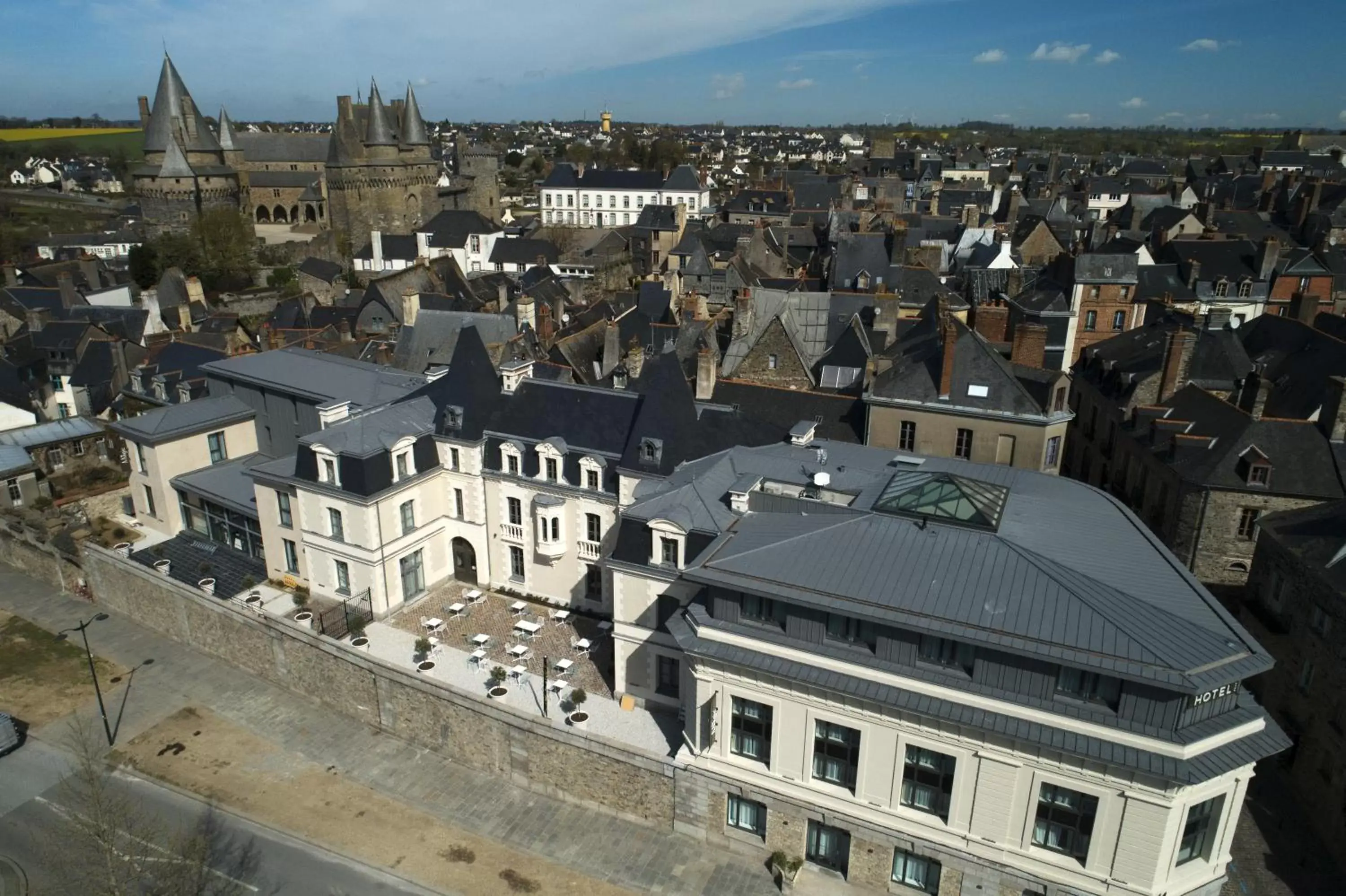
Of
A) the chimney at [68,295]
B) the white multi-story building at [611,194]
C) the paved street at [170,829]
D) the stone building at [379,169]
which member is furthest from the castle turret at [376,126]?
the paved street at [170,829]

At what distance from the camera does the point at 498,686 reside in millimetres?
28172

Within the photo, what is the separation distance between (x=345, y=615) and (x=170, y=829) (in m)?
9.17

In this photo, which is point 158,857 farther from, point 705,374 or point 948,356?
point 948,356

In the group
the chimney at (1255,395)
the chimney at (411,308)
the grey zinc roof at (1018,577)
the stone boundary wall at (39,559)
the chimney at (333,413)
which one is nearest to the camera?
the grey zinc roof at (1018,577)

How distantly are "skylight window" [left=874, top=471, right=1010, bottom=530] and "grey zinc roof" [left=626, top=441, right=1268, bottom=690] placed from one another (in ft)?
0.90

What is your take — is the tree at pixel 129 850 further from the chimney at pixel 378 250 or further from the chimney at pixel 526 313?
the chimney at pixel 378 250

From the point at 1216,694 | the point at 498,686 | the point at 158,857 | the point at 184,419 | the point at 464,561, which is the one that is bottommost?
the point at 158,857

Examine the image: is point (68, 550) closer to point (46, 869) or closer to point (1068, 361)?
point (46, 869)

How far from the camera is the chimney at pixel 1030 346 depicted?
35875 millimetres

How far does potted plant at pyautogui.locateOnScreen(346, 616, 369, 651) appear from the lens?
101ft

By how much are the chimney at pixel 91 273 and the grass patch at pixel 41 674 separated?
50.7m

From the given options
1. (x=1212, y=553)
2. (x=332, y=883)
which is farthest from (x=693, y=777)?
(x=1212, y=553)

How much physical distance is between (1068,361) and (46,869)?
49.8 metres

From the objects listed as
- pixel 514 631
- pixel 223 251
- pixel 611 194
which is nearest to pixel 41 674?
pixel 514 631
